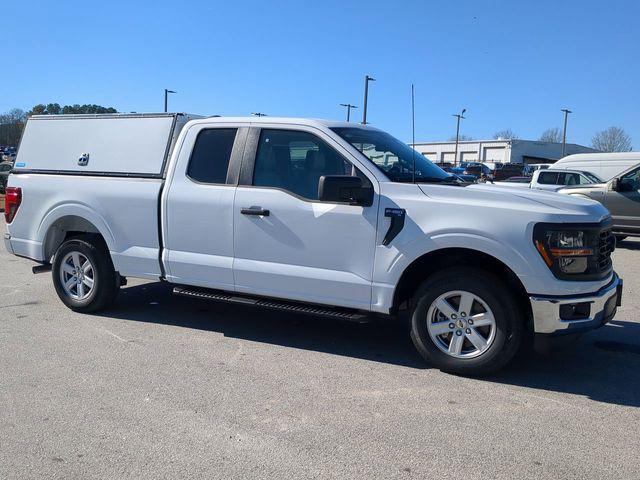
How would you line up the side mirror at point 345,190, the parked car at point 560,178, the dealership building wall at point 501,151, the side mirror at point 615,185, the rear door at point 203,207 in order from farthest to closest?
the dealership building wall at point 501,151
the parked car at point 560,178
the side mirror at point 615,185
the rear door at point 203,207
the side mirror at point 345,190

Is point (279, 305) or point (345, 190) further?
point (279, 305)

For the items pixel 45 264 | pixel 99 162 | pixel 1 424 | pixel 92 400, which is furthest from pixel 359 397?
pixel 45 264

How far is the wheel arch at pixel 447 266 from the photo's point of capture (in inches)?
183

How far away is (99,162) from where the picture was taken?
620cm

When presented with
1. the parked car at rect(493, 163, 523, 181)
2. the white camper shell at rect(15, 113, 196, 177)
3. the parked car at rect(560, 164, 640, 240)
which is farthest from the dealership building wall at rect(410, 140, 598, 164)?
the white camper shell at rect(15, 113, 196, 177)

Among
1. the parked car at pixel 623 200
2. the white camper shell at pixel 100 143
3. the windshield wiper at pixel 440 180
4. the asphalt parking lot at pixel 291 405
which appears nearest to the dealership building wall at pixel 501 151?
the parked car at pixel 623 200

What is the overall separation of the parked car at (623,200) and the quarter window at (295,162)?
9886 millimetres

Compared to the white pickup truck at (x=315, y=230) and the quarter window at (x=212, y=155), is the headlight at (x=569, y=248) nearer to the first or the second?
the white pickup truck at (x=315, y=230)

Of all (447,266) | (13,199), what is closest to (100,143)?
(13,199)

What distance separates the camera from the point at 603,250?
4656 mm

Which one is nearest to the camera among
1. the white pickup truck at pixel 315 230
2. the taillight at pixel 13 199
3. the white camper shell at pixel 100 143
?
the white pickup truck at pixel 315 230

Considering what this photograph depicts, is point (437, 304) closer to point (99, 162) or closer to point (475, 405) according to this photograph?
point (475, 405)

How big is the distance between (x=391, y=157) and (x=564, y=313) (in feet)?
6.36

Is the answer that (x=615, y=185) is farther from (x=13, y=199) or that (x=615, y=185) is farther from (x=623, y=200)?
(x=13, y=199)
